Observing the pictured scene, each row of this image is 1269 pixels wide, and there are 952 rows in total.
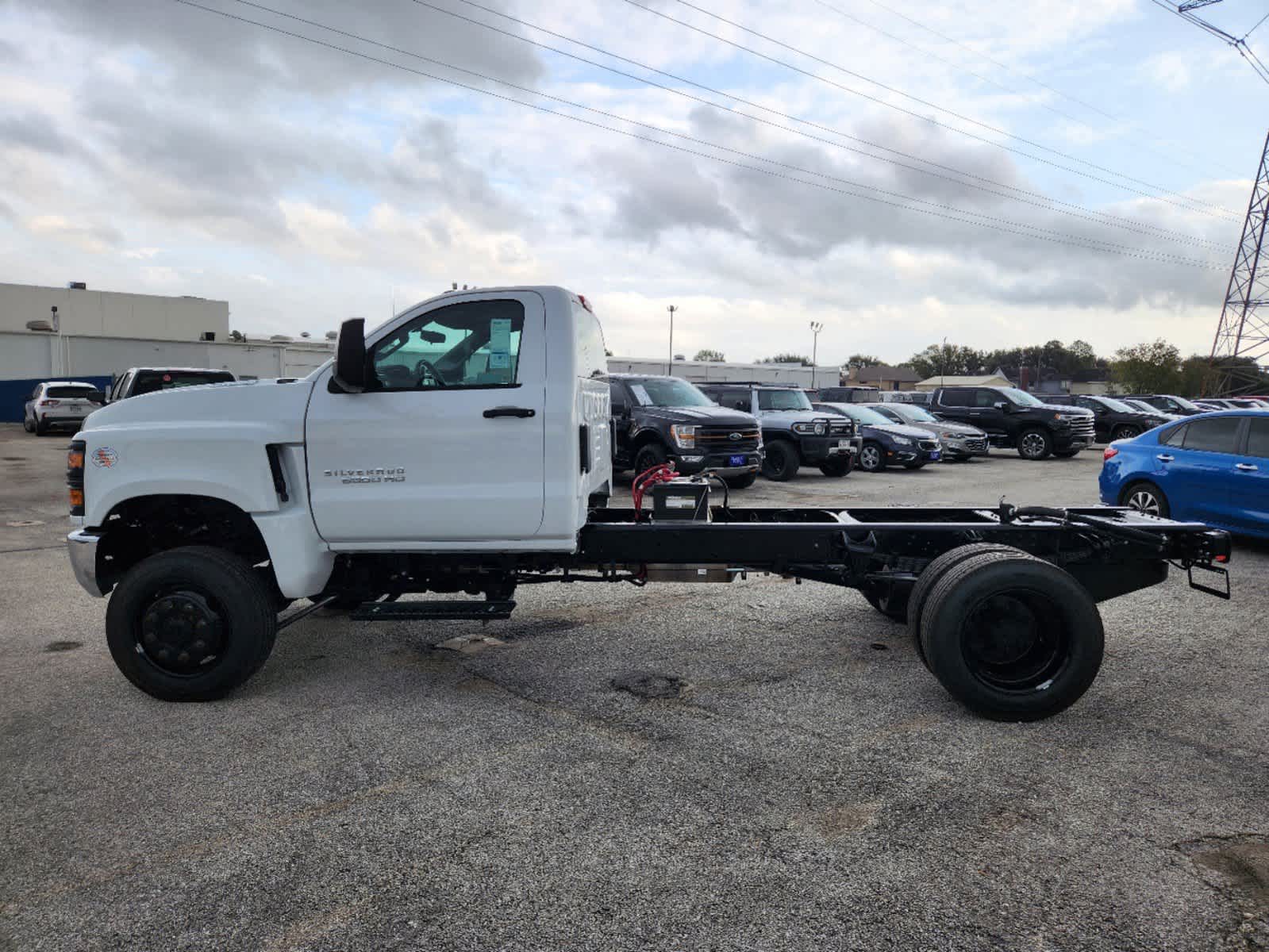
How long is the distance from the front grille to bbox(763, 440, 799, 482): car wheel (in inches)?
93.4

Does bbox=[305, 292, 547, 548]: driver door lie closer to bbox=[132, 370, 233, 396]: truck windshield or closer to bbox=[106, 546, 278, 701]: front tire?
bbox=[106, 546, 278, 701]: front tire

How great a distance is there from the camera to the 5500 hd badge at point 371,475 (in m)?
4.66

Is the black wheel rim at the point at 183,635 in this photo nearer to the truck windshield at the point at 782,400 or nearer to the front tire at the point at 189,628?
the front tire at the point at 189,628

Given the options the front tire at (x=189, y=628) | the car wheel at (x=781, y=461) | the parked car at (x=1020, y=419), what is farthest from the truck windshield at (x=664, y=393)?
the parked car at (x=1020, y=419)

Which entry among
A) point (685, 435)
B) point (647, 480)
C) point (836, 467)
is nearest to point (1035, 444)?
point (836, 467)

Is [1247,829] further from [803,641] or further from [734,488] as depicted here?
[734,488]

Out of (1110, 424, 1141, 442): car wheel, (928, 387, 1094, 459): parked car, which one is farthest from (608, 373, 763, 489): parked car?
(1110, 424, 1141, 442): car wheel

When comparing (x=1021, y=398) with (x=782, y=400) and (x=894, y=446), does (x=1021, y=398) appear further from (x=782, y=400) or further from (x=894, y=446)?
(x=782, y=400)

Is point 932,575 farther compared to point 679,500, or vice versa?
point 679,500

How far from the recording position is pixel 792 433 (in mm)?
15852

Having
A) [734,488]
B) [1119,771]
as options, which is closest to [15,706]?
[1119,771]

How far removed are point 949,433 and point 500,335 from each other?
1845 cm

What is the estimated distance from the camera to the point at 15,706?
4.59 meters

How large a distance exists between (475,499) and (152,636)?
6.08 ft
